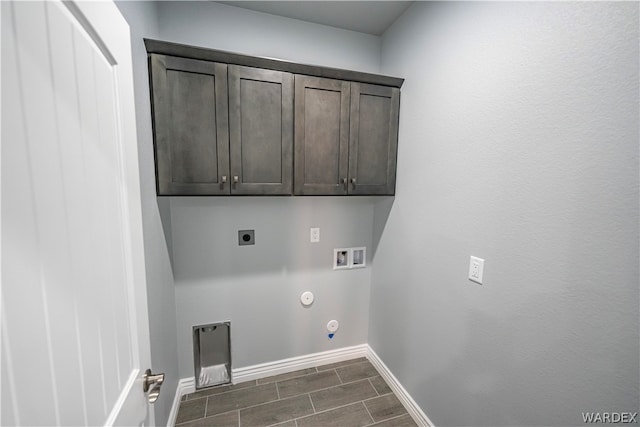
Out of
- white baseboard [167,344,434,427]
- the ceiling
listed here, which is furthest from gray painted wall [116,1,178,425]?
the ceiling

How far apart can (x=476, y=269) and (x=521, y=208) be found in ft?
1.23

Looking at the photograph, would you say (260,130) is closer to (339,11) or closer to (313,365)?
Result: (339,11)

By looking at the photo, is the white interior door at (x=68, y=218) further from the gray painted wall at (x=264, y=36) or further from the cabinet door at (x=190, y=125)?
the gray painted wall at (x=264, y=36)

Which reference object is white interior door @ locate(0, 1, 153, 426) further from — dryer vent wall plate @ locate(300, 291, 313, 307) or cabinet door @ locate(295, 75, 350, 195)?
dryer vent wall plate @ locate(300, 291, 313, 307)

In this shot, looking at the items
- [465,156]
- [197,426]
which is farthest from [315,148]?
[197,426]

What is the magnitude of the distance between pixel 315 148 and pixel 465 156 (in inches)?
33.9

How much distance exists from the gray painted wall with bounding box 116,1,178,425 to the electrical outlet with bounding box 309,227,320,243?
3.34 ft

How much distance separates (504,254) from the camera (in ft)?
3.75

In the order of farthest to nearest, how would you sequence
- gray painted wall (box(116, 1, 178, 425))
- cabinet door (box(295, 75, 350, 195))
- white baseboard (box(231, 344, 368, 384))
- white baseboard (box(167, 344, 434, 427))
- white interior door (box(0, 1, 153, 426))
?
1. white baseboard (box(231, 344, 368, 384))
2. white baseboard (box(167, 344, 434, 427))
3. cabinet door (box(295, 75, 350, 195))
4. gray painted wall (box(116, 1, 178, 425))
5. white interior door (box(0, 1, 153, 426))

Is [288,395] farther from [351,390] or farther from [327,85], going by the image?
[327,85]

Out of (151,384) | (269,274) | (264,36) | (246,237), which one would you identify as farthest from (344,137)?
(151,384)

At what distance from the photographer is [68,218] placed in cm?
52

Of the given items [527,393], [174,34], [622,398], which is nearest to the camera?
[622,398]

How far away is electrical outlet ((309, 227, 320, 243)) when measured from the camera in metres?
2.05
